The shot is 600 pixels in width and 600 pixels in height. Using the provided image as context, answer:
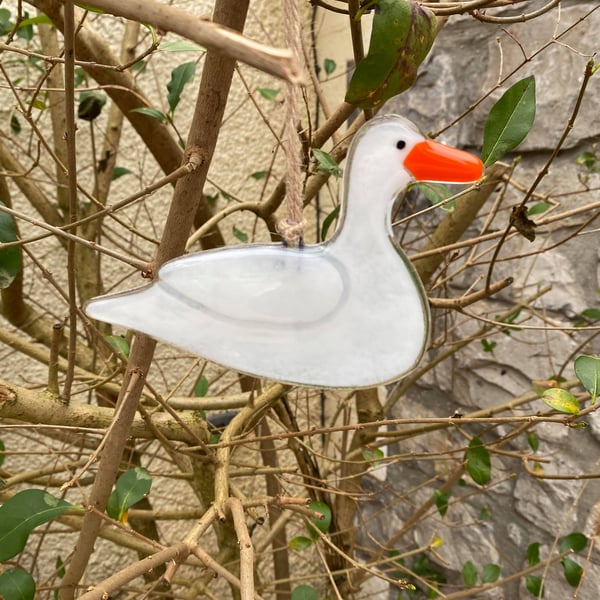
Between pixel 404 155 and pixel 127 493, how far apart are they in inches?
14.3

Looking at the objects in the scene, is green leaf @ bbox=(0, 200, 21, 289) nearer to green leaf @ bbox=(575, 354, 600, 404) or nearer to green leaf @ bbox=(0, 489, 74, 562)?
green leaf @ bbox=(0, 489, 74, 562)

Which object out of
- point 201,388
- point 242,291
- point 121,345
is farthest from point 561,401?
point 201,388

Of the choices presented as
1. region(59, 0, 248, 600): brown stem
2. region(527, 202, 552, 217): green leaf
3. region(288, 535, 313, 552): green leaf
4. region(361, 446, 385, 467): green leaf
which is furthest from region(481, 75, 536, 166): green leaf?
region(288, 535, 313, 552): green leaf

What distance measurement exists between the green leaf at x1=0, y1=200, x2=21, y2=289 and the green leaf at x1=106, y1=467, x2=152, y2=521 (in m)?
0.19

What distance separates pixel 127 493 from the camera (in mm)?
491

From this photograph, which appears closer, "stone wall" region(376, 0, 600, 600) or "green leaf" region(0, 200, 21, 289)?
"green leaf" region(0, 200, 21, 289)

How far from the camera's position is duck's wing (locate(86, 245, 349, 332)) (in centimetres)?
33

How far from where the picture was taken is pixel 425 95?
3.33ft

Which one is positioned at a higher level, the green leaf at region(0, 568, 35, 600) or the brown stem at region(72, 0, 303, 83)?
the brown stem at region(72, 0, 303, 83)

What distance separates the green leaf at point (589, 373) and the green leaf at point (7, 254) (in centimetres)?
44

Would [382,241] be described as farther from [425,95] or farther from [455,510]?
[455,510]

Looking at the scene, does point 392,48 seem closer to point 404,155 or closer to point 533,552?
point 404,155

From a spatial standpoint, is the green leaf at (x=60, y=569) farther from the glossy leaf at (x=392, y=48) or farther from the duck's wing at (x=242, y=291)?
the glossy leaf at (x=392, y=48)

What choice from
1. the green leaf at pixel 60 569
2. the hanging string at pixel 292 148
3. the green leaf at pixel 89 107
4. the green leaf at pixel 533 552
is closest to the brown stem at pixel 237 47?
the hanging string at pixel 292 148
